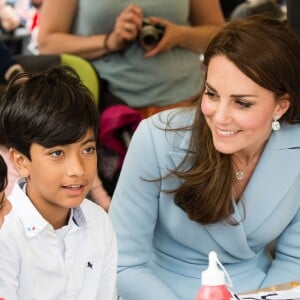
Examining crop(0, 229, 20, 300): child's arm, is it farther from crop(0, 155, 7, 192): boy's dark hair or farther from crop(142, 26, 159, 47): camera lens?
crop(142, 26, 159, 47): camera lens

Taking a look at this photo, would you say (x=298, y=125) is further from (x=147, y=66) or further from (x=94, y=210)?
(x=147, y=66)

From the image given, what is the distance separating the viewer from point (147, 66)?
9.59ft

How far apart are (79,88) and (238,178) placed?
1.75 ft

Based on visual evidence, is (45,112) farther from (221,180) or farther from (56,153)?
(221,180)

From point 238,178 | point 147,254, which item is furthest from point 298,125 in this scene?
point 147,254

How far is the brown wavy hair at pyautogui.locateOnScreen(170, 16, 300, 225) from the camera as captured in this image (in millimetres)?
1826

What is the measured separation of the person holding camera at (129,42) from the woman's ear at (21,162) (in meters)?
1.25

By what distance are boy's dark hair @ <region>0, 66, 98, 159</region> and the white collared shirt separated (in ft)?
0.40

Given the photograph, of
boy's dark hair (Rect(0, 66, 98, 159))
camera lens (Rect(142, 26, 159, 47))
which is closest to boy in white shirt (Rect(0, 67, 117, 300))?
boy's dark hair (Rect(0, 66, 98, 159))

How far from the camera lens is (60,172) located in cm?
159

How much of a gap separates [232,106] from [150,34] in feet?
3.57

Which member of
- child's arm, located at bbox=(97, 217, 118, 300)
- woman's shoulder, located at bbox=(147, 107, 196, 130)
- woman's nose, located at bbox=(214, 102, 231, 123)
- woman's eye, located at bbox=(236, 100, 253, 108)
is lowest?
child's arm, located at bbox=(97, 217, 118, 300)

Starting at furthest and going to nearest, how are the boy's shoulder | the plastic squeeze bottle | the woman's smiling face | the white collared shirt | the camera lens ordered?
the camera lens, the woman's smiling face, the boy's shoulder, the white collared shirt, the plastic squeeze bottle

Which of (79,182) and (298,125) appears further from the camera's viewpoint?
(298,125)
